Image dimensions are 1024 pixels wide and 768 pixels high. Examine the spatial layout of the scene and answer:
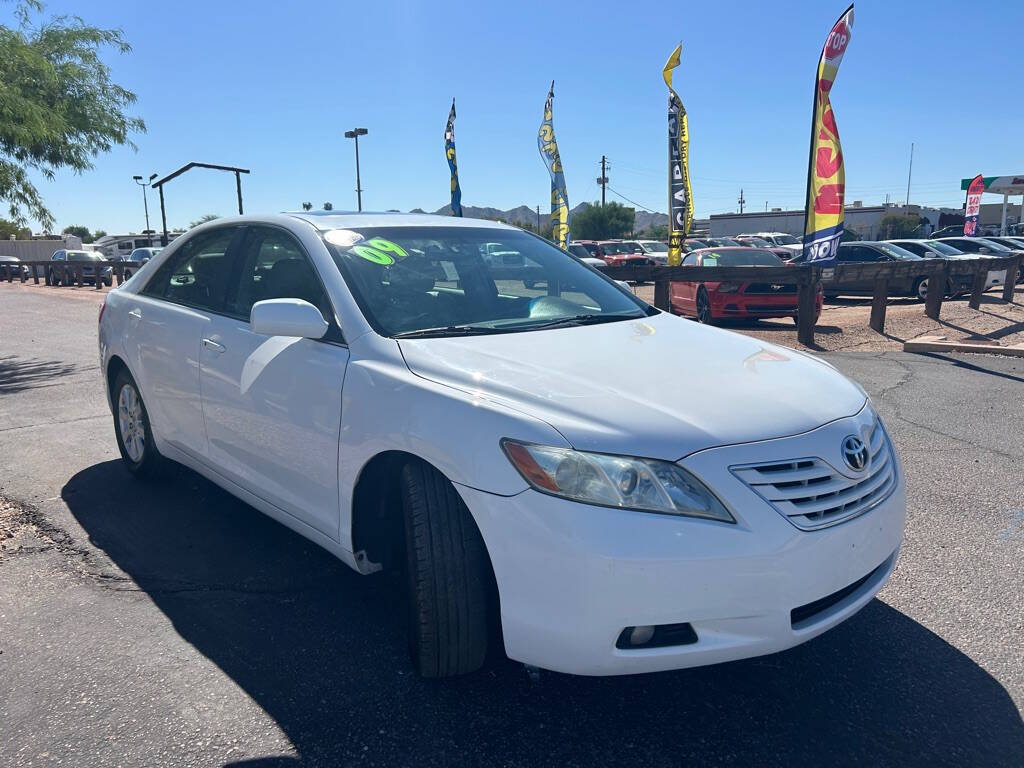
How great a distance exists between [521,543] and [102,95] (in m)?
10.2

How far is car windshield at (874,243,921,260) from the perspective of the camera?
18.8 meters

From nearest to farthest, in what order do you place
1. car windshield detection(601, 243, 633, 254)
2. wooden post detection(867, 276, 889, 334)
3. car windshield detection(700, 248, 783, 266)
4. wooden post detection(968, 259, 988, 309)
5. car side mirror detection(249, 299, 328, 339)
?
1. car side mirror detection(249, 299, 328, 339)
2. wooden post detection(867, 276, 889, 334)
3. wooden post detection(968, 259, 988, 309)
4. car windshield detection(700, 248, 783, 266)
5. car windshield detection(601, 243, 633, 254)

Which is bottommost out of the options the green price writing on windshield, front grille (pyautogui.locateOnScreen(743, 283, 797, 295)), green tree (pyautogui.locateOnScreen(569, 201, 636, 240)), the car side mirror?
front grille (pyautogui.locateOnScreen(743, 283, 797, 295))

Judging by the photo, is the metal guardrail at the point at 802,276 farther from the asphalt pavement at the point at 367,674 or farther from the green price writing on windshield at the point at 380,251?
the green price writing on windshield at the point at 380,251

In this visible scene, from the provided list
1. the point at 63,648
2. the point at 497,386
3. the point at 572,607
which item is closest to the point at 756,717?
the point at 572,607

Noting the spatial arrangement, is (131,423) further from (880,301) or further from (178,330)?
(880,301)

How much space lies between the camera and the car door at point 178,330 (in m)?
3.91

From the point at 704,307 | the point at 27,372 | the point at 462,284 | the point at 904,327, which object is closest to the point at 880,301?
the point at 904,327

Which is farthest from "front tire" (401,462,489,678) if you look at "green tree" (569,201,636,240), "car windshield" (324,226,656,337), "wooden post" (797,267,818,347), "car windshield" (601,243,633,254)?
"green tree" (569,201,636,240)

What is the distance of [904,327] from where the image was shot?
38.4ft

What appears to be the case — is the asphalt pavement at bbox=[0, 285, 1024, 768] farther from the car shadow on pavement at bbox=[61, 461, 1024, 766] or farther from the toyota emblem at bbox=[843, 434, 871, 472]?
the toyota emblem at bbox=[843, 434, 871, 472]

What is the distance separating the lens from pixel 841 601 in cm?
247

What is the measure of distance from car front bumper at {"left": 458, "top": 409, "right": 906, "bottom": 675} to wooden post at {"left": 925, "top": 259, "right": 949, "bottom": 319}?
37.8 feet

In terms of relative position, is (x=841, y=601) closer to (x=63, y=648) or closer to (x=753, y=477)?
(x=753, y=477)
